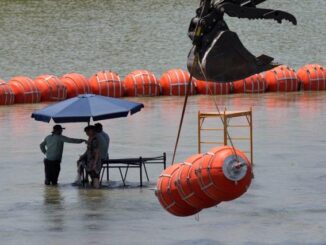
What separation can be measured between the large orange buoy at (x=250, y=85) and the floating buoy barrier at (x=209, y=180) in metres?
33.4

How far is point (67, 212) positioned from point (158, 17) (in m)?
81.9

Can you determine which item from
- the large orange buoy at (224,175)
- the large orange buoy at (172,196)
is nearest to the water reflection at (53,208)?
the large orange buoy at (172,196)

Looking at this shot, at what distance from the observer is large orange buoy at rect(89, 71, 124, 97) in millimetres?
55812

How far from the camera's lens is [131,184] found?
1293 inches

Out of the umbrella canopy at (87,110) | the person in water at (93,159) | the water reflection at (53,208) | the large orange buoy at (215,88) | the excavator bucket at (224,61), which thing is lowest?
the water reflection at (53,208)

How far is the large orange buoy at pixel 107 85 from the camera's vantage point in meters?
55.8

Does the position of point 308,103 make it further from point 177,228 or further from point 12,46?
point 12,46

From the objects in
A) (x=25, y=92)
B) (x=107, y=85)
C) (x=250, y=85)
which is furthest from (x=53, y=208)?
(x=250, y=85)

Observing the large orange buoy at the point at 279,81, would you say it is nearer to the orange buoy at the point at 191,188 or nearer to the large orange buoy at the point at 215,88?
the large orange buoy at the point at 215,88

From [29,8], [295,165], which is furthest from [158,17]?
[295,165]

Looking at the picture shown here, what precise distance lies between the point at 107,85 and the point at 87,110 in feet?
77.2

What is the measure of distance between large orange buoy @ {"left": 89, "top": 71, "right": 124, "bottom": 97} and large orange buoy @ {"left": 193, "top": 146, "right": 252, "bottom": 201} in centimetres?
3297

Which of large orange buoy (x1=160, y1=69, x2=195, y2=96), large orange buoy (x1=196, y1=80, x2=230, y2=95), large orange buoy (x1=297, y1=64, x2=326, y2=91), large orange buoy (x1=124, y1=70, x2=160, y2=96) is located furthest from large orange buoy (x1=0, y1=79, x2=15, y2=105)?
large orange buoy (x1=297, y1=64, x2=326, y2=91)

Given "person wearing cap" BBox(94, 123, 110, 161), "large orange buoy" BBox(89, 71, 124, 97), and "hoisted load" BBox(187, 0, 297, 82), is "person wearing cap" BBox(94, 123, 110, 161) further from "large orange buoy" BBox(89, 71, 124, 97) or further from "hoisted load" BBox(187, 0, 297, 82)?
"large orange buoy" BBox(89, 71, 124, 97)
